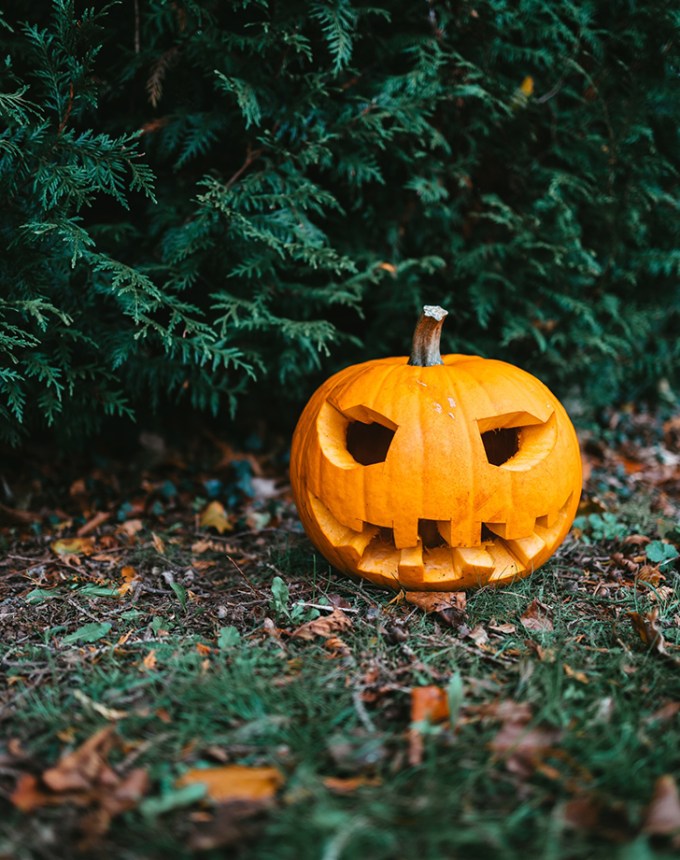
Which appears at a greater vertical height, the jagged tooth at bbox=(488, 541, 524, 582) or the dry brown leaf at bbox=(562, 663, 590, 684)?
the jagged tooth at bbox=(488, 541, 524, 582)

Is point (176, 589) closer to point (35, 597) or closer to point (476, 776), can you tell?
point (35, 597)

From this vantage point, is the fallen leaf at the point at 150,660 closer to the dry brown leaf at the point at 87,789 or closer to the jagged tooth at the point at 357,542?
the dry brown leaf at the point at 87,789

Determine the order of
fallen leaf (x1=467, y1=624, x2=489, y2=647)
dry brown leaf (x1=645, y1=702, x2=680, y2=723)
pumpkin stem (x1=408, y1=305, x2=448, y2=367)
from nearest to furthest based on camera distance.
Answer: dry brown leaf (x1=645, y1=702, x2=680, y2=723), fallen leaf (x1=467, y1=624, x2=489, y2=647), pumpkin stem (x1=408, y1=305, x2=448, y2=367)

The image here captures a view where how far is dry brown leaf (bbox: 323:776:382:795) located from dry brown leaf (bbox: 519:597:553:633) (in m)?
0.88

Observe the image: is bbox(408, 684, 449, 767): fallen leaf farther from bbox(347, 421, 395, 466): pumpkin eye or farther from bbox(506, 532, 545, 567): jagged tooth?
bbox(347, 421, 395, 466): pumpkin eye

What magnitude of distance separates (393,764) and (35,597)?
1.49 m

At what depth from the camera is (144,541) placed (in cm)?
299

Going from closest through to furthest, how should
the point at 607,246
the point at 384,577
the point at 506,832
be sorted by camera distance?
the point at 506,832 → the point at 384,577 → the point at 607,246

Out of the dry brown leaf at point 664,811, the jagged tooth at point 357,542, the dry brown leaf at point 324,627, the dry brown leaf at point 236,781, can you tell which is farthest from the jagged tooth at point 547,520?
the dry brown leaf at point 236,781

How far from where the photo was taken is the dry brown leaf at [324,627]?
6.89 ft

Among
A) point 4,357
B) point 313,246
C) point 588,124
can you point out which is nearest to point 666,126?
point 588,124

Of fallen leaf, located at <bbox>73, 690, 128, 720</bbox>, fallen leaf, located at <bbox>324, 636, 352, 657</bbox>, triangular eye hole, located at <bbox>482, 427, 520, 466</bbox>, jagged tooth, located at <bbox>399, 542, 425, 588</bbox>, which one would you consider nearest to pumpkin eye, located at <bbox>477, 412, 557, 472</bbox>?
triangular eye hole, located at <bbox>482, 427, 520, 466</bbox>

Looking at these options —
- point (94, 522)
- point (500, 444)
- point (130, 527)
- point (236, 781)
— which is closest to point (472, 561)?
point (500, 444)

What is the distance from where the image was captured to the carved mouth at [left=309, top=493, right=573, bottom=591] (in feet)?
7.55
